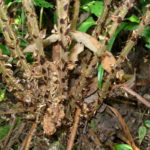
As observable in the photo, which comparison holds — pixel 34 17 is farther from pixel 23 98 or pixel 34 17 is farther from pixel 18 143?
pixel 18 143

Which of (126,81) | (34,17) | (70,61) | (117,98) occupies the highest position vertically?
(34,17)

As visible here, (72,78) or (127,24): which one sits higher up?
(127,24)

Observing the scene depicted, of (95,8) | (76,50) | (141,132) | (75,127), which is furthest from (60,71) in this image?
(141,132)

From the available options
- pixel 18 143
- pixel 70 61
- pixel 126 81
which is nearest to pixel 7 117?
pixel 18 143

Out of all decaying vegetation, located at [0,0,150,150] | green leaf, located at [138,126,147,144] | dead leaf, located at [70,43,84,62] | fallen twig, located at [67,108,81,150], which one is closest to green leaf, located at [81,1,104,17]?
decaying vegetation, located at [0,0,150,150]

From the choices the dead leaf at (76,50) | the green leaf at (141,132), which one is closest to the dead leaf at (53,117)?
the dead leaf at (76,50)

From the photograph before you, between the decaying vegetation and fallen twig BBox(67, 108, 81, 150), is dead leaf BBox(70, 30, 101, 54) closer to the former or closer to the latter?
the decaying vegetation

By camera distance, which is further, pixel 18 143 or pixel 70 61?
pixel 18 143

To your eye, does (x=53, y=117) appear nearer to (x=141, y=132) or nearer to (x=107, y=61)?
(x=107, y=61)

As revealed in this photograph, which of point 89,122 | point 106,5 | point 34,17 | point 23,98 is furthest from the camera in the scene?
point 89,122
